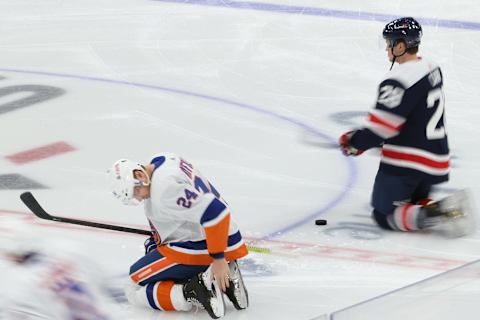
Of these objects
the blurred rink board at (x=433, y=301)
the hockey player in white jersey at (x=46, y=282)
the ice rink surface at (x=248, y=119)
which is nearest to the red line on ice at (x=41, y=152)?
the ice rink surface at (x=248, y=119)

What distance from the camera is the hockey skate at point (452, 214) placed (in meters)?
4.52

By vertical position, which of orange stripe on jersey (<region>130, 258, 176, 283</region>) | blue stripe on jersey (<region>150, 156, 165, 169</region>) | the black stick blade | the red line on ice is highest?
blue stripe on jersey (<region>150, 156, 165, 169</region>)

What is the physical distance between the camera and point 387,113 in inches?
176

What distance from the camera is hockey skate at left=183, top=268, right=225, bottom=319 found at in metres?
3.82

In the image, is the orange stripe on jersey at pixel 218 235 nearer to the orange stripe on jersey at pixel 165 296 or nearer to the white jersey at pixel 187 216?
the white jersey at pixel 187 216

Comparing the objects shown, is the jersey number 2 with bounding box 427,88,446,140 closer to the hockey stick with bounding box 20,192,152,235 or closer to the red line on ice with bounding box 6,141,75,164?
the hockey stick with bounding box 20,192,152,235

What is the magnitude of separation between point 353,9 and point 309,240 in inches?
159

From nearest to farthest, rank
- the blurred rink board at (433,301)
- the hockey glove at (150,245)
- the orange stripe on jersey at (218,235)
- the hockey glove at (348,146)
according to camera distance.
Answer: the blurred rink board at (433,301) < the orange stripe on jersey at (218,235) < the hockey glove at (150,245) < the hockey glove at (348,146)

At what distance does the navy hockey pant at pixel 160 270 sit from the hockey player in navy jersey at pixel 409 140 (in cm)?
100

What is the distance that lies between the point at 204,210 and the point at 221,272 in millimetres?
214

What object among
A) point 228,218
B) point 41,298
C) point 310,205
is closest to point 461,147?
point 310,205

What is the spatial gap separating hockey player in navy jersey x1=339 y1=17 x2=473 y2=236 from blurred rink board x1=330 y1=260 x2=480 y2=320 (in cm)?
149

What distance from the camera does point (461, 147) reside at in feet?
18.7

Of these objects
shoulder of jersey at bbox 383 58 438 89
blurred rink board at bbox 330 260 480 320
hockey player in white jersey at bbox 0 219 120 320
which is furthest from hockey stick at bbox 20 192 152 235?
blurred rink board at bbox 330 260 480 320
